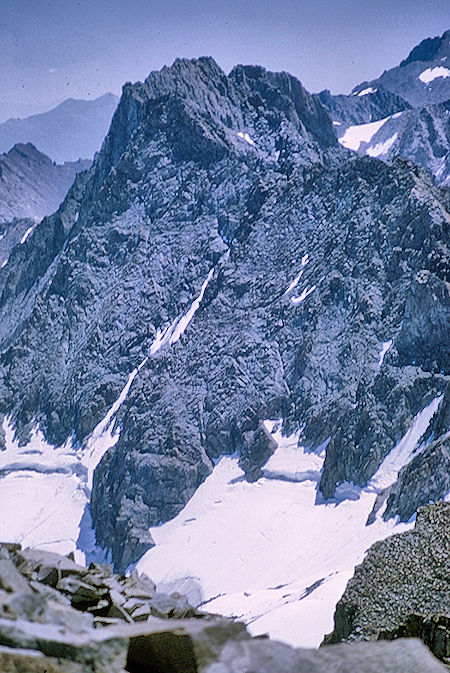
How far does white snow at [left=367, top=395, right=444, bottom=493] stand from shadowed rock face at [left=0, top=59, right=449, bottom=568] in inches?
45.5

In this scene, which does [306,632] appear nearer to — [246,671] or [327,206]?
[246,671]

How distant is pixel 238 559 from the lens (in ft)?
267

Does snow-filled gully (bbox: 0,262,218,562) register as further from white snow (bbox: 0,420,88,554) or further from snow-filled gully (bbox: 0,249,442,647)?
snow-filled gully (bbox: 0,249,442,647)

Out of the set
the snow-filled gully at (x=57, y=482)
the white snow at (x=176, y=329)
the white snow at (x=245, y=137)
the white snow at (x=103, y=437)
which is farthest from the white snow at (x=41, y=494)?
the white snow at (x=245, y=137)

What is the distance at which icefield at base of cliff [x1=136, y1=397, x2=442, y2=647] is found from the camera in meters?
67.8

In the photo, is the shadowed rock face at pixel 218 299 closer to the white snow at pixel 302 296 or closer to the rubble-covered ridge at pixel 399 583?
the white snow at pixel 302 296

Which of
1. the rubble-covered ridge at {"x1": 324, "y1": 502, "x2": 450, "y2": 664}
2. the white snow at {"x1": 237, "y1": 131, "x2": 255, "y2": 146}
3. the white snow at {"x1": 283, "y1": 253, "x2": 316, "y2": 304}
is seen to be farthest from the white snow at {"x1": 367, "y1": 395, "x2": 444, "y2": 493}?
the white snow at {"x1": 237, "y1": 131, "x2": 255, "y2": 146}

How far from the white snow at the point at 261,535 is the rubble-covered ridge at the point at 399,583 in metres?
36.0

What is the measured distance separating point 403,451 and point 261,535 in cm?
1879

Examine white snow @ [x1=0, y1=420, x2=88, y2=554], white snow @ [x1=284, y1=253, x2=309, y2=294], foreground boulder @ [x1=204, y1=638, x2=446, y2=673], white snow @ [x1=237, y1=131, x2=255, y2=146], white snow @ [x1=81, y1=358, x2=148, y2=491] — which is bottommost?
white snow @ [x1=0, y1=420, x2=88, y2=554]

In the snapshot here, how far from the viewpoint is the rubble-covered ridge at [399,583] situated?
17.3 metres

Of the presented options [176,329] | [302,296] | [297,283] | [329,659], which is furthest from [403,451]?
[329,659]

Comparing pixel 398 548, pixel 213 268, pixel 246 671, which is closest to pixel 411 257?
pixel 213 268

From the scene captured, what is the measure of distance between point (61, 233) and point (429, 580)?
151 meters
